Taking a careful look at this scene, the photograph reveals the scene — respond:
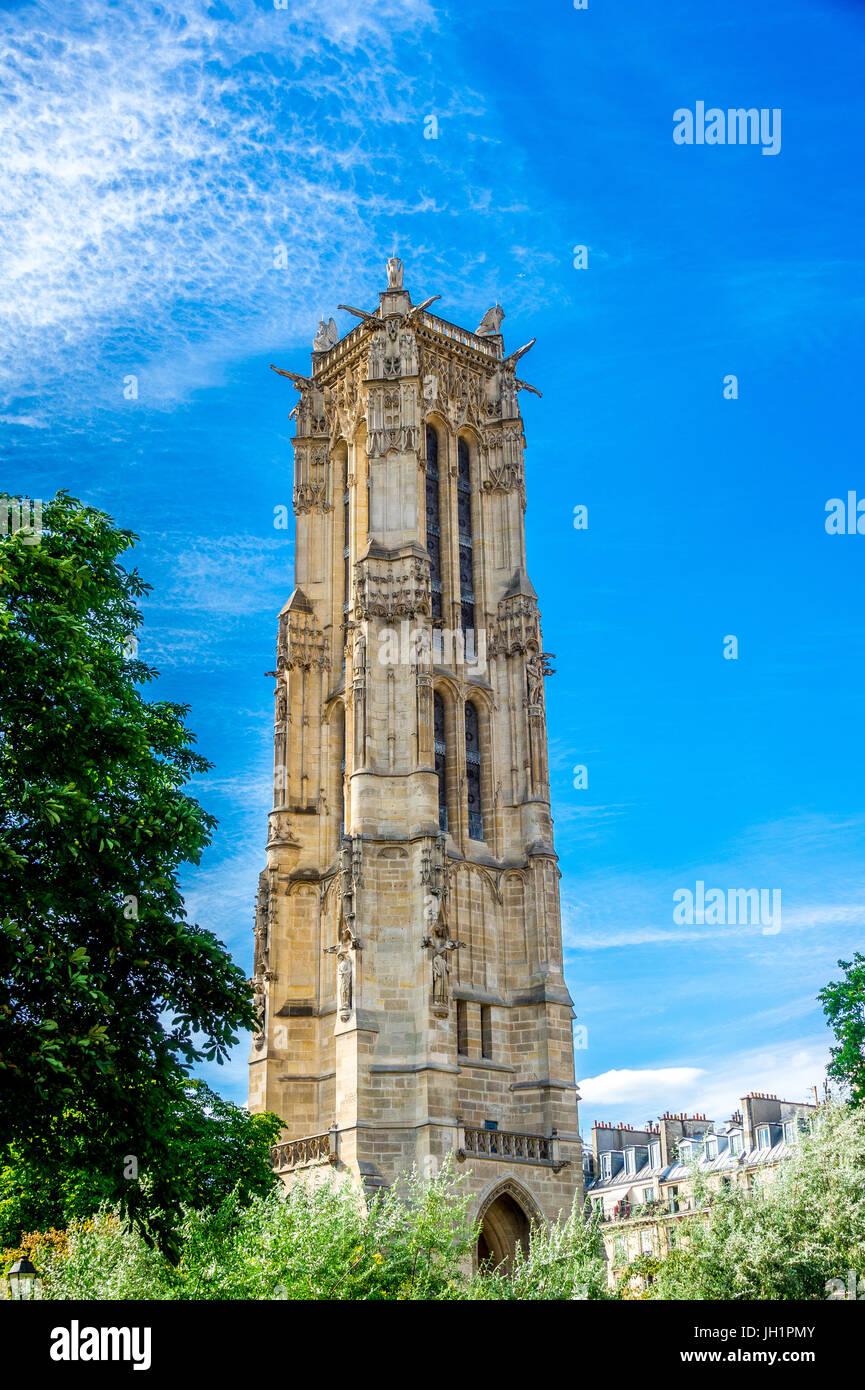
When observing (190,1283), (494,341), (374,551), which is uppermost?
(494,341)

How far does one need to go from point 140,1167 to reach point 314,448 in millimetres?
35965

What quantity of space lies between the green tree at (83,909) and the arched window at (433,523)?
28.2m

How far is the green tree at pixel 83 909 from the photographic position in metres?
17.7

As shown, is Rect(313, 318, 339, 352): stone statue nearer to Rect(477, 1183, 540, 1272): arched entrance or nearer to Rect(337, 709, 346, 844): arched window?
Rect(337, 709, 346, 844): arched window

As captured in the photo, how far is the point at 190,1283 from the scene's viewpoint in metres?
24.7

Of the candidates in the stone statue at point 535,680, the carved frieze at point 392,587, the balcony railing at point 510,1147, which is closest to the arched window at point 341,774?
the carved frieze at point 392,587

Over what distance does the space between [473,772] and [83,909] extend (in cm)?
2926

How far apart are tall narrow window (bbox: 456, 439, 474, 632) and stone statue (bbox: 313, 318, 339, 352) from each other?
→ 6.57 metres

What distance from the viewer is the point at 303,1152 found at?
1626 inches

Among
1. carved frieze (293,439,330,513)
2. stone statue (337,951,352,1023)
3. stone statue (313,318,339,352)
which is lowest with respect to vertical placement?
stone statue (337,951,352,1023)

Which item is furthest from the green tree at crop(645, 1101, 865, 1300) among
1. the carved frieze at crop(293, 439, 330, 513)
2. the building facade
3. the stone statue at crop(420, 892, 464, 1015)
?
the building facade

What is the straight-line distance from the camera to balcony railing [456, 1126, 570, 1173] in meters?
40.5
